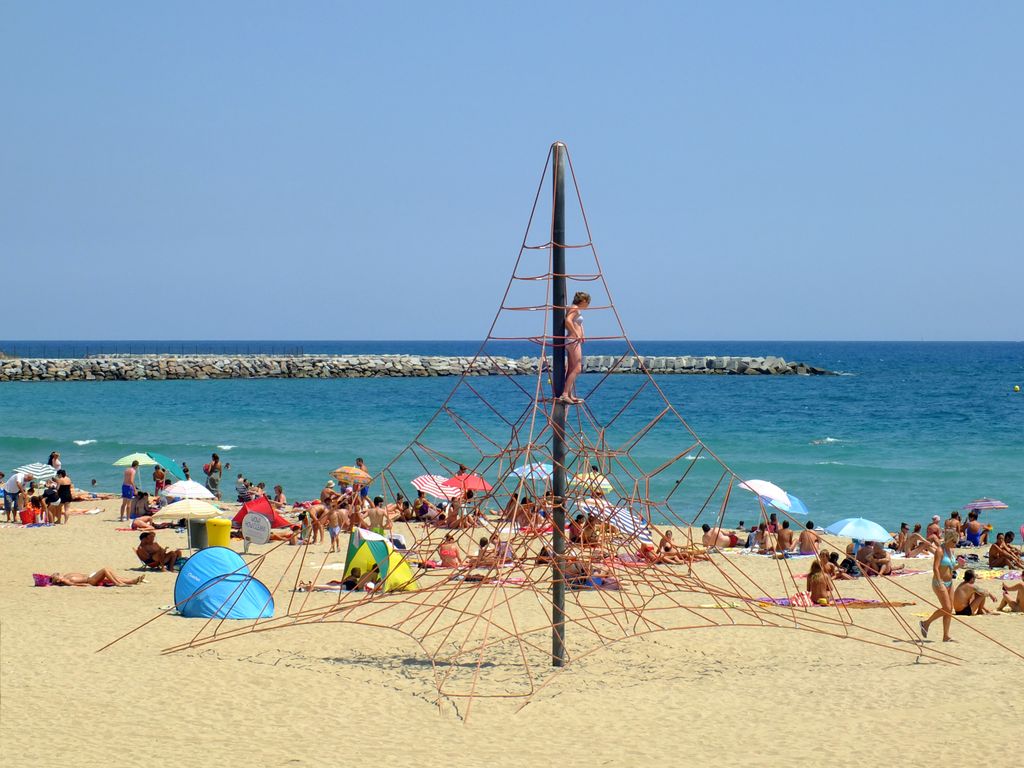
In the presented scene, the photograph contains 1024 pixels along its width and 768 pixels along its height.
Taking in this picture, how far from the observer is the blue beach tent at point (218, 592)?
41.9 ft

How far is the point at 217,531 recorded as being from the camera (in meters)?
17.2

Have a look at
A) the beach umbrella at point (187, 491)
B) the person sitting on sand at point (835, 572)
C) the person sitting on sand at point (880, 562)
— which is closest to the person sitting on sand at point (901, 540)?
the person sitting on sand at point (880, 562)

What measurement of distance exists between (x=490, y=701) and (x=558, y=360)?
3302 mm

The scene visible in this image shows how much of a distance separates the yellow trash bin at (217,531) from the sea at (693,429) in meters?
10.6

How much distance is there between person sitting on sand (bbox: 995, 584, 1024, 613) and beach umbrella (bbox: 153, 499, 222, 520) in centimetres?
1159

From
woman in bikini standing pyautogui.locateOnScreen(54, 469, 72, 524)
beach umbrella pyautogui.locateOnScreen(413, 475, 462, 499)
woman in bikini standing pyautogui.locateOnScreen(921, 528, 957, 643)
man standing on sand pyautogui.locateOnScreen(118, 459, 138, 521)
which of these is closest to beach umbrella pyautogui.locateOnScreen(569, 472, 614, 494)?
woman in bikini standing pyautogui.locateOnScreen(921, 528, 957, 643)

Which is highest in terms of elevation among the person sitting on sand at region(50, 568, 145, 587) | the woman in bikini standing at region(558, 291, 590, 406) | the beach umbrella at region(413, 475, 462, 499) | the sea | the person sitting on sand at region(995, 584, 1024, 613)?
the woman in bikini standing at region(558, 291, 590, 406)

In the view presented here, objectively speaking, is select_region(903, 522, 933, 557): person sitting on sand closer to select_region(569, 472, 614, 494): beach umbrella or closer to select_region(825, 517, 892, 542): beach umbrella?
select_region(825, 517, 892, 542): beach umbrella

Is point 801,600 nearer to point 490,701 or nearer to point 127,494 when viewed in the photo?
point 490,701

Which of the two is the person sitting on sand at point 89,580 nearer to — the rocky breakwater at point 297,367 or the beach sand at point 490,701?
the beach sand at point 490,701

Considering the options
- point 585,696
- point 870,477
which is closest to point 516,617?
point 585,696

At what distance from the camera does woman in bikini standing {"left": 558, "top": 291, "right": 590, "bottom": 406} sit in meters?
10.5

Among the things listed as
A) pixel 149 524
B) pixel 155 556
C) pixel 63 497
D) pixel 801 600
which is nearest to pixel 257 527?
pixel 155 556

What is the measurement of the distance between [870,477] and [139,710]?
25.9 meters
